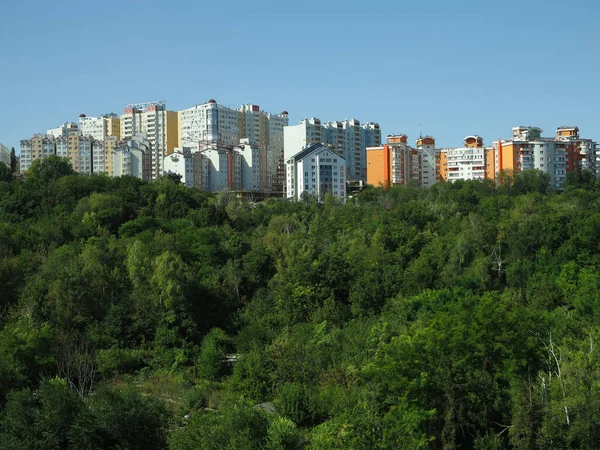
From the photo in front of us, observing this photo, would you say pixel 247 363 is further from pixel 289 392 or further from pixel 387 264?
pixel 387 264

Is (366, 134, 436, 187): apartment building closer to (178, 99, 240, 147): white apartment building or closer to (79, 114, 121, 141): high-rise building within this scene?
(178, 99, 240, 147): white apartment building

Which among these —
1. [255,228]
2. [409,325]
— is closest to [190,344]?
[409,325]

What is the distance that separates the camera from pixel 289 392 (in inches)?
500

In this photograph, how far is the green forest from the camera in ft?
36.6

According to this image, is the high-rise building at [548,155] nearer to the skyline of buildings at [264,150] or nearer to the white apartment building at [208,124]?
the skyline of buildings at [264,150]

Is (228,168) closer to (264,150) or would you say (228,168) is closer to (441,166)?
(264,150)

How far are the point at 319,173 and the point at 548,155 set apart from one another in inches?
457

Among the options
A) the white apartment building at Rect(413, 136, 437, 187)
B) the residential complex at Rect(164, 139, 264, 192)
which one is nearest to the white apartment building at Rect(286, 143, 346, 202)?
the residential complex at Rect(164, 139, 264, 192)

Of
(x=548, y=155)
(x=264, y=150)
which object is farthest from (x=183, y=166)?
(x=548, y=155)

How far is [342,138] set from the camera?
157 feet

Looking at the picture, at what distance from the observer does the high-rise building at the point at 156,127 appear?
47.4m

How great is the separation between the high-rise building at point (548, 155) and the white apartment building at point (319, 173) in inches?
307

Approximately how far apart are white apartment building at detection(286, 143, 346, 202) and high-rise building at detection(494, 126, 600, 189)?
25.6ft

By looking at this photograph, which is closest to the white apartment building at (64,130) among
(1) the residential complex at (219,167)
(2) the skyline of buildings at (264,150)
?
(2) the skyline of buildings at (264,150)
